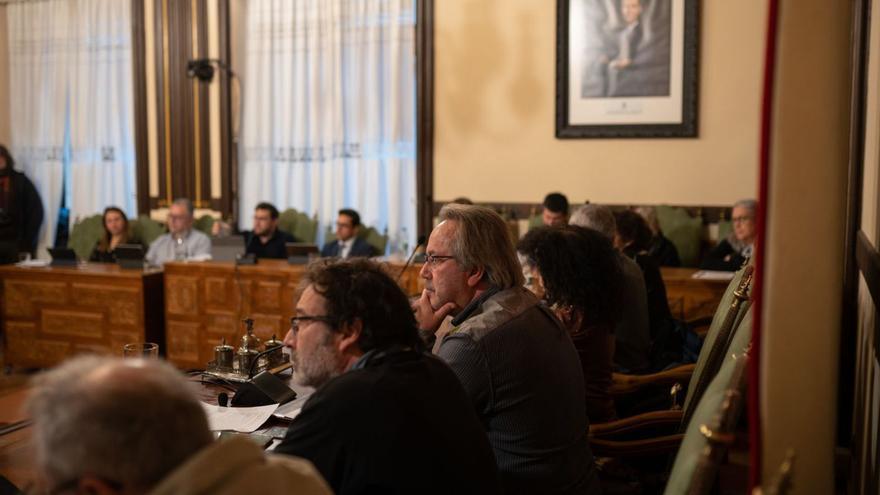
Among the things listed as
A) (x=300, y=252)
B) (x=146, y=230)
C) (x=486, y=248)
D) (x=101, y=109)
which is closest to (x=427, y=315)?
(x=486, y=248)

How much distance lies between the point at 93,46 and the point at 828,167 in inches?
301

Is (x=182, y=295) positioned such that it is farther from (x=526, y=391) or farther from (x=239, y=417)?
(x=526, y=391)

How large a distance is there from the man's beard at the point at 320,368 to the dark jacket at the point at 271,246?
465 cm

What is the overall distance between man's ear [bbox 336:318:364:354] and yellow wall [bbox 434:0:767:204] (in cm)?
478

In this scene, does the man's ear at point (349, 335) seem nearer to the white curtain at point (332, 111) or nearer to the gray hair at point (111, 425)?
the gray hair at point (111, 425)

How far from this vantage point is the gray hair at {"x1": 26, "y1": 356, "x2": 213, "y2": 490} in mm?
958

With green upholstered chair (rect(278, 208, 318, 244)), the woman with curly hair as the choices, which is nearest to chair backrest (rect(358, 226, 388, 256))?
green upholstered chair (rect(278, 208, 318, 244))

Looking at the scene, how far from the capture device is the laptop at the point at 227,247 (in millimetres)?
5402

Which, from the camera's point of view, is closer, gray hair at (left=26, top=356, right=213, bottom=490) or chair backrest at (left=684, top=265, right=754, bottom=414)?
gray hair at (left=26, top=356, right=213, bottom=490)

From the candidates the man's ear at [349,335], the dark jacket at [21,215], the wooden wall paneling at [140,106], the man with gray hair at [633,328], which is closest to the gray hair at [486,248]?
the man's ear at [349,335]

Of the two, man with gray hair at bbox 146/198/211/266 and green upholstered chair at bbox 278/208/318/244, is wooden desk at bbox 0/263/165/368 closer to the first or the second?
man with gray hair at bbox 146/198/211/266

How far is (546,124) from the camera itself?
6.27m

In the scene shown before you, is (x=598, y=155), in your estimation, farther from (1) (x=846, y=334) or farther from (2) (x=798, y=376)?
(2) (x=798, y=376)

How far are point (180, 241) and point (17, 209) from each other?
7.93 feet
